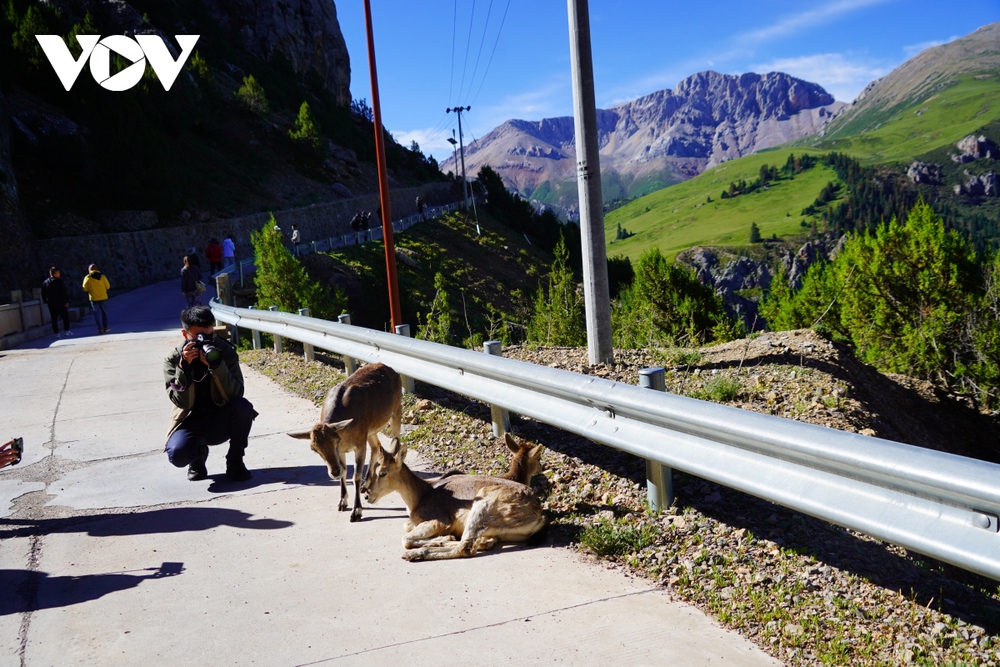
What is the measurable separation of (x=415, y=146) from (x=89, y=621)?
11576 centimetres

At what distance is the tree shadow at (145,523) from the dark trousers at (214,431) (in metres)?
0.73

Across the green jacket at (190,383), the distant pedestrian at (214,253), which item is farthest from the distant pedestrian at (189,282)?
the green jacket at (190,383)

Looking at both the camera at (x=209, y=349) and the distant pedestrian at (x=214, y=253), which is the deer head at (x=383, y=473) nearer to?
the camera at (x=209, y=349)

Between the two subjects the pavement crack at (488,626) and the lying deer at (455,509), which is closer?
the pavement crack at (488,626)

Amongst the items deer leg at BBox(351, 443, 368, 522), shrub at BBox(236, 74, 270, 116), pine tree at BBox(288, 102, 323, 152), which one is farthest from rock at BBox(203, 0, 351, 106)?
deer leg at BBox(351, 443, 368, 522)

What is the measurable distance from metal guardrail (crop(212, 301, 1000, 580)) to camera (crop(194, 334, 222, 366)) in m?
2.10

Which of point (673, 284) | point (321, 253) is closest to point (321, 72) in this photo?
point (321, 253)

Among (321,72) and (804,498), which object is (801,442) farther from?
(321,72)

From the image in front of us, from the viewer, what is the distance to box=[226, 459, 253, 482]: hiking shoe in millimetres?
6539

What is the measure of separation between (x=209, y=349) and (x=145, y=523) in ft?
4.72

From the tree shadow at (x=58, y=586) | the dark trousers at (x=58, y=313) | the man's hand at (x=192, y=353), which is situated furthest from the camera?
the dark trousers at (x=58, y=313)

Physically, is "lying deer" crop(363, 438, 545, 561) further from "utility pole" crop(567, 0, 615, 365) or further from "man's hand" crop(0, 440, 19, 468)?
"utility pole" crop(567, 0, 615, 365)

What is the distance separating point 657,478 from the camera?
4719 millimetres

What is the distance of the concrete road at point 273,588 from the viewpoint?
138 inches
